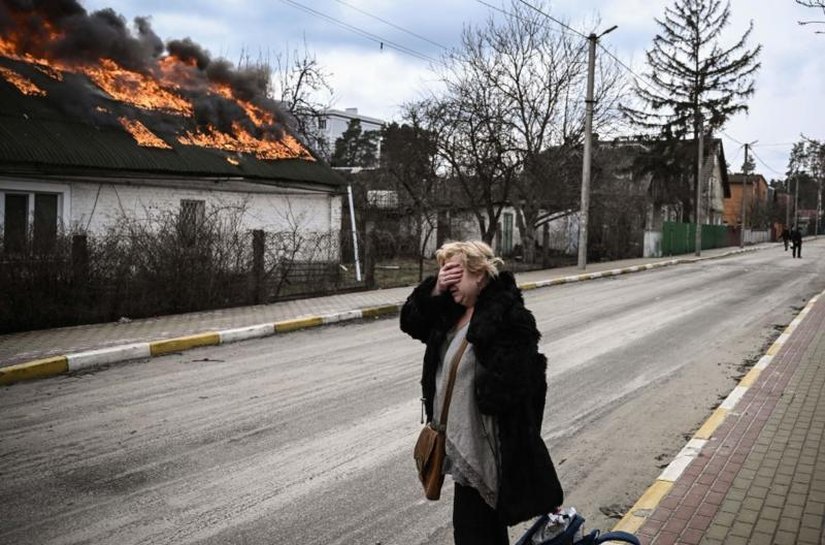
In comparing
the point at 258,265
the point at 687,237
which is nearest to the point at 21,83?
Answer: the point at 258,265

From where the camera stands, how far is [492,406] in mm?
2871

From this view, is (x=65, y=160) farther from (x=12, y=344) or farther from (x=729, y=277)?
(x=729, y=277)

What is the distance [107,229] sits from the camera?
478 inches

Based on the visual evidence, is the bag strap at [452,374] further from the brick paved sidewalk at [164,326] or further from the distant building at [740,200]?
the distant building at [740,200]

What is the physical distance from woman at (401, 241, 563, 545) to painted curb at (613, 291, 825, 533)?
1597mm

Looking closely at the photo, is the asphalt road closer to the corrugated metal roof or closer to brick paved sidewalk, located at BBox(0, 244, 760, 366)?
brick paved sidewalk, located at BBox(0, 244, 760, 366)

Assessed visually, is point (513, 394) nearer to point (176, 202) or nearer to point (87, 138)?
point (87, 138)

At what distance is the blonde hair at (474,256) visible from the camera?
3.07 meters

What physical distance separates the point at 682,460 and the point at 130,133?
1686cm

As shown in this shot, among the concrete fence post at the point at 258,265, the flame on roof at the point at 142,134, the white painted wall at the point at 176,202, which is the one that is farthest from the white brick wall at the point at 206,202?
the flame on roof at the point at 142,134

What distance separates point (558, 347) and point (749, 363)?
263 cm

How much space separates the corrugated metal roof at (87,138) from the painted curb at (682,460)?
48.0 ft

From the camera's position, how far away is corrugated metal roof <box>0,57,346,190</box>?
1557 cm

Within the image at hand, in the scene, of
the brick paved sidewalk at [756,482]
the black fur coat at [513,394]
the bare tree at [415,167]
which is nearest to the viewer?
the black fur coat at [513,394]
